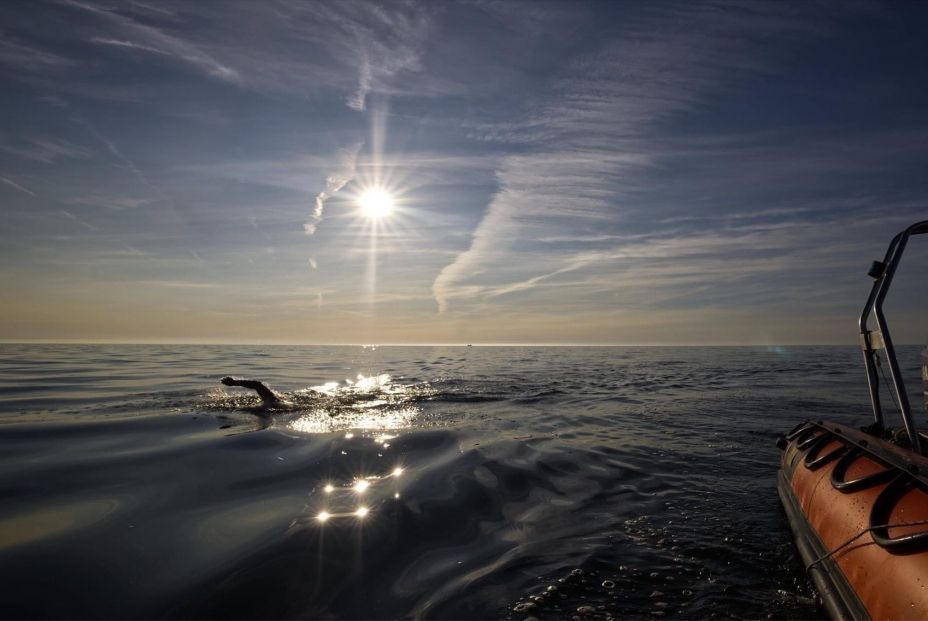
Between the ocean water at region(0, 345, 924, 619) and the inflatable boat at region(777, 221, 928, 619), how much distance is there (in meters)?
0.43

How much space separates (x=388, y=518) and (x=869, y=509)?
184 inches

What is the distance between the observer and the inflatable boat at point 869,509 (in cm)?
294

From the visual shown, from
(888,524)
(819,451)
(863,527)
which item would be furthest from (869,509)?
(819,451)

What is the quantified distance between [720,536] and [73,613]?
6208 millimetres

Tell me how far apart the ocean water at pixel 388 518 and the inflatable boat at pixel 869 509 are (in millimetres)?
431

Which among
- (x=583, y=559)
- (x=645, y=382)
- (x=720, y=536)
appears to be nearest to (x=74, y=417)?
(x=583, y=559)

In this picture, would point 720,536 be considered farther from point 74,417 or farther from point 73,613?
point 74,417

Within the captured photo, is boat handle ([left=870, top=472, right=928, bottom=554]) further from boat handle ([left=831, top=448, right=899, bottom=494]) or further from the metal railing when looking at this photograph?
the metal railing

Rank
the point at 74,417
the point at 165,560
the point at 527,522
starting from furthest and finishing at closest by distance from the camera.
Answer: the point at 74,417 < the point at 527,522 < the point at 165,560

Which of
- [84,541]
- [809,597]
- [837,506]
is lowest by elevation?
[809,597]

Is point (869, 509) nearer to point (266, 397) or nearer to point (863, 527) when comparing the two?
point (863, 527)

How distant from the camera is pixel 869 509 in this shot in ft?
11.8

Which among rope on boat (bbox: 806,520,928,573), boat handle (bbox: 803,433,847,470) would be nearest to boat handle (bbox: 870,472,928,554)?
rope on boat (bbox: 806,520,928,573)

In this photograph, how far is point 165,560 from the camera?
4.51 meters
